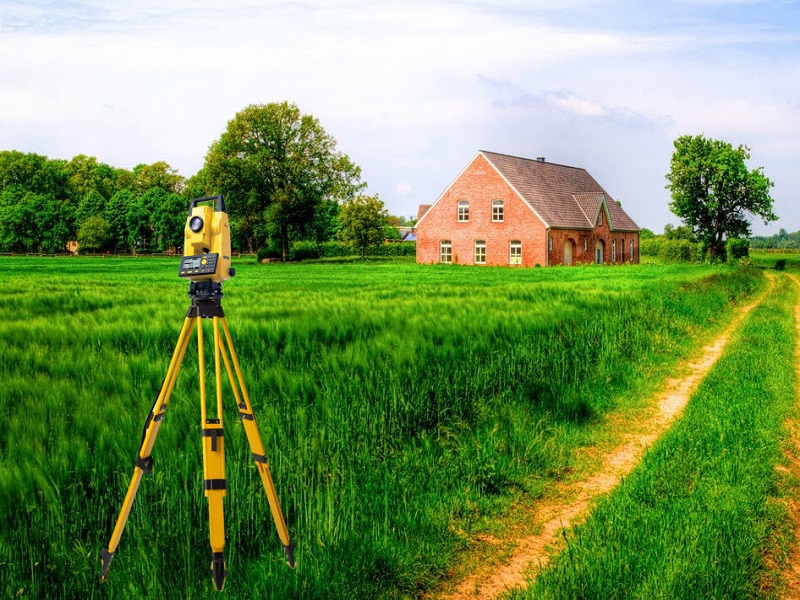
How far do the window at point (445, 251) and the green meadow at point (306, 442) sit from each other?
51494mm

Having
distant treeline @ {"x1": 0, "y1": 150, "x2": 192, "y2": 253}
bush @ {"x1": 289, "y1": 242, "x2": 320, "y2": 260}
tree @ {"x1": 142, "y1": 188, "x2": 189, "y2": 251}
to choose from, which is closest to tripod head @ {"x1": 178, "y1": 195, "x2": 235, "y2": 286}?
bush @ {"x1": 289, "y1": 242, "x2": 320, "y2": 260}

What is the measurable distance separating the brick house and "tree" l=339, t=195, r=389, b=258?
10.1 metres

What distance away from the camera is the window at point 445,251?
62656mm

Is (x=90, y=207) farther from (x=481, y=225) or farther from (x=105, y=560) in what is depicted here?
(x=105, y=560)

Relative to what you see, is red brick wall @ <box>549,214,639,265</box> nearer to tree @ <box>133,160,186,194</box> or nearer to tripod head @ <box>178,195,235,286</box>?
tripod head @ <box>178,195,235,286</box>

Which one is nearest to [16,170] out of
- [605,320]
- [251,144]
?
[251,144]

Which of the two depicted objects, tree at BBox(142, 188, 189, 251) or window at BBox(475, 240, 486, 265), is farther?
tree at BBox(142, 188, 189, 251)

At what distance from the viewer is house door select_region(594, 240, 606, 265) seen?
212 feet

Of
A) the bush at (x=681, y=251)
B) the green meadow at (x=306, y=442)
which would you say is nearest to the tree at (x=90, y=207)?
the bush at (x=681, y=251)

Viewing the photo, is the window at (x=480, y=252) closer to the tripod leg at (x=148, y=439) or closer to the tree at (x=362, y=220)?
the tree at (x=362, y=220)

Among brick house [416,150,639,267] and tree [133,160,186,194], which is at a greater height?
tree [133,160,186,194]

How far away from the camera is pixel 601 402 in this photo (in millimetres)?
9336

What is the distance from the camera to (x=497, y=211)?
5978 centimetres

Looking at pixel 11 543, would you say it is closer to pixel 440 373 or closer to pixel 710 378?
pixel 440 373
